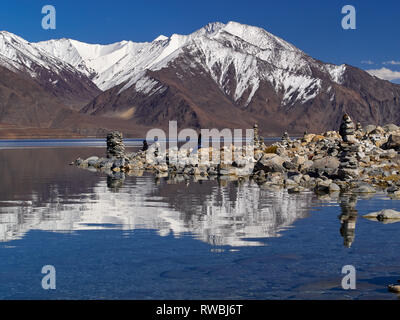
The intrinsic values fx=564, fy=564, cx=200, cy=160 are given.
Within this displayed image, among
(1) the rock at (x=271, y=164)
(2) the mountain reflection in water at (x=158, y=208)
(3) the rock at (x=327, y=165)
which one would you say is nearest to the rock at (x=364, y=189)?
(2) the mountain reflection in water at (x=158, y=208)

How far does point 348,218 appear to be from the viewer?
25.3m

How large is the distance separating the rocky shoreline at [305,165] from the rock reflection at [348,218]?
3.98 metres

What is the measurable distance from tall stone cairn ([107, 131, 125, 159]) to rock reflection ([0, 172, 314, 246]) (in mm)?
27351

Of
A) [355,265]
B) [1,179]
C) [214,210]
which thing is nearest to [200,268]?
[355,265]

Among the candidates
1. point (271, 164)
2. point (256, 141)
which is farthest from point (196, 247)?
point (256, 141)

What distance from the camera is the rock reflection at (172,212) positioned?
2223 cm

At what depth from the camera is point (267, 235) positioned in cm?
2127

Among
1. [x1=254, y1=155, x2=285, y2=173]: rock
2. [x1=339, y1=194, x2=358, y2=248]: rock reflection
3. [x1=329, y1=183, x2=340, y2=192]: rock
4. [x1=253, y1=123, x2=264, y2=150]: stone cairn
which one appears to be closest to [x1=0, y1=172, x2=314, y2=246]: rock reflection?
[x1=339, y1=194, x2=358, y2=248]: rock reflection

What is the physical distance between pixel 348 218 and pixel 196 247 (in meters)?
9.31

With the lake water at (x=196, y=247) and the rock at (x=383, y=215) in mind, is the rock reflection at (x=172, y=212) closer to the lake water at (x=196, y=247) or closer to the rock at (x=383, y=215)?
the lake water at (x=196, y=247)

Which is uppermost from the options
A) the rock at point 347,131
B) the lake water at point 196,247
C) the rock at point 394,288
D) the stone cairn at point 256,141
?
the stone cairn at point 256,141

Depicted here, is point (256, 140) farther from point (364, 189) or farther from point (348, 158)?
point (364, 189)

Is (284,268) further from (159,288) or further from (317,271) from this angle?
(159,288)
